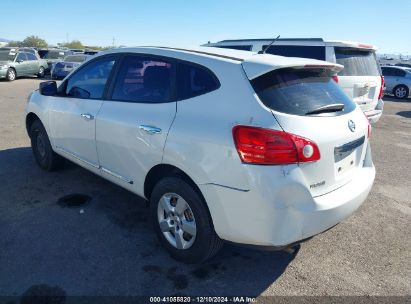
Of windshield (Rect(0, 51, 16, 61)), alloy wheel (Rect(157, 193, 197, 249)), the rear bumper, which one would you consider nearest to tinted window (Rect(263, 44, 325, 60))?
the rear bumper

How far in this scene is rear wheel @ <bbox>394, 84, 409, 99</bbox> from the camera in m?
18.1

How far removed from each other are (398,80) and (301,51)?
13313mm

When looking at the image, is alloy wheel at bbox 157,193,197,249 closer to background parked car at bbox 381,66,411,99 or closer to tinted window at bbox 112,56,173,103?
tinted window at bbox 112,56,173,103

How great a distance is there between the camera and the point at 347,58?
6.89 m

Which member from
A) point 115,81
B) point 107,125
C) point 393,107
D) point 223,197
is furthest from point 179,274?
point 393,107

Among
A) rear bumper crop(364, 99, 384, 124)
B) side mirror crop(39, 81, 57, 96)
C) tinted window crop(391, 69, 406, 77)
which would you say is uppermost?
side mirror crop(39, 81, 57, 96)

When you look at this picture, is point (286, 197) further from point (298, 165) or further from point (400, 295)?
point (400, 295)

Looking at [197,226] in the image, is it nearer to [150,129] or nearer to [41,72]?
[150,129]

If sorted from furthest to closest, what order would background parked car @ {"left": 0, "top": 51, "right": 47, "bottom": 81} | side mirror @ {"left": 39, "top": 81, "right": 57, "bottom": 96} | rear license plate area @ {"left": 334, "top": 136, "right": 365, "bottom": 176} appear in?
background parked car @ {"left": 0, "top": 51, "right": 47, "bottom": 81}
side mirror @ {"left": 39, "top": 81, "right": 57, "bottom": 96}
rear license plate area @ {"left": 334, "top": 136, "right": 365, "bottom": 176}

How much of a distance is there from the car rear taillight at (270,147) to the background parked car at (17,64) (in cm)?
1947

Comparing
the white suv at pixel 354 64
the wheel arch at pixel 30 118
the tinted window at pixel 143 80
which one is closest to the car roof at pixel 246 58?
the tinted window at pixel 143 80

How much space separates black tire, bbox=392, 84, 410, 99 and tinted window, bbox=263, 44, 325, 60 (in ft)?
43.6

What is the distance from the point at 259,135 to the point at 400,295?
1780 millimetres

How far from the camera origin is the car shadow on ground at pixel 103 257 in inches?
111
